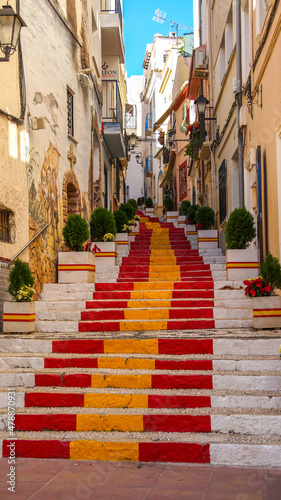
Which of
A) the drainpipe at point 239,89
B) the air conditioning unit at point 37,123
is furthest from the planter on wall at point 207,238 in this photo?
the air conditioning unit at point 37,123

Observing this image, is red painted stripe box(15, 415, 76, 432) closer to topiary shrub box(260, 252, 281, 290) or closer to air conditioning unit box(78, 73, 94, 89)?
topiary shrub box(260, 252, 281, 290)

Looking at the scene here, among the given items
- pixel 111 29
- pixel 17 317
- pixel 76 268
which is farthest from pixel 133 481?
pixel 111 29

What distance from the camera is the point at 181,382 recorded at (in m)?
6.24

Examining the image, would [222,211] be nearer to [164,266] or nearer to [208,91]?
[164,266]

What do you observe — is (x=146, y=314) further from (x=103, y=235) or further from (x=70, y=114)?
(x=70, y=114)

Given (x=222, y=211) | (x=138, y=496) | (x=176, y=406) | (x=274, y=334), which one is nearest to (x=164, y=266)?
(x=222, y=211)

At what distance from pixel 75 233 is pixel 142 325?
3.61 metres

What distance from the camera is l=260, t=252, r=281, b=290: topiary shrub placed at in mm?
7531

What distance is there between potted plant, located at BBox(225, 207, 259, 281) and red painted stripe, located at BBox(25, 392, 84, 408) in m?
4.87

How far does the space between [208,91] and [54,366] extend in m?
13.8

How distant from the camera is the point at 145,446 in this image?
5293 millimetres

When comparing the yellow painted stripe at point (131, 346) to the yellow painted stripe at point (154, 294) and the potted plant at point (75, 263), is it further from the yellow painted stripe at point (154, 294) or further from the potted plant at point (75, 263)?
the potted plant at point (75, 263)

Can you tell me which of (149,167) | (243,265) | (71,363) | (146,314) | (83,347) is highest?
(149,167)

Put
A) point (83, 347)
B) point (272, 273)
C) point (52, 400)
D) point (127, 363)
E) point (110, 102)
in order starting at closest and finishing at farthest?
point (52, 400) → point (127, 363) → point (83, 347) → point (272, 273) → point (110, 102)
